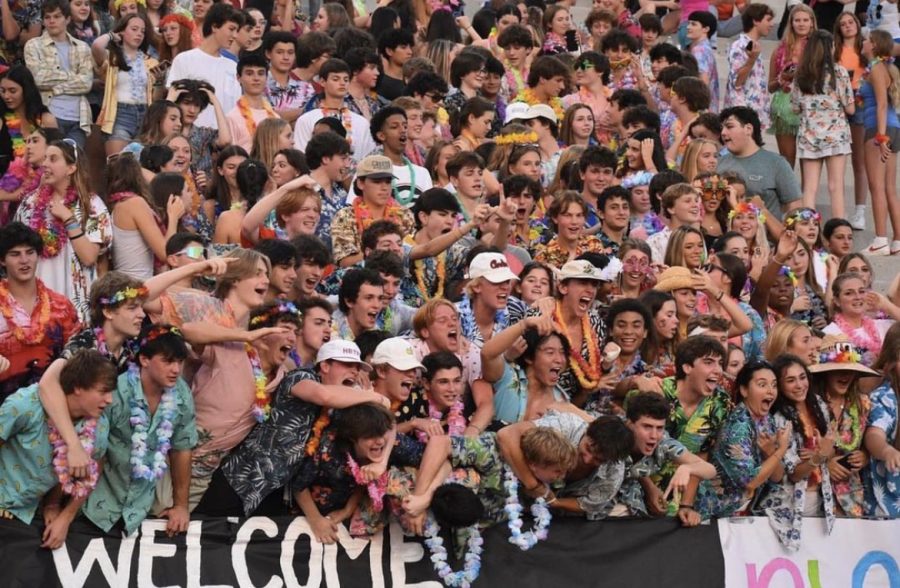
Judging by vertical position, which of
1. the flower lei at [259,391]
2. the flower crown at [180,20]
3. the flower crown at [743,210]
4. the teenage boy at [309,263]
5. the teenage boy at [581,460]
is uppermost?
the flower crown at [180,20]

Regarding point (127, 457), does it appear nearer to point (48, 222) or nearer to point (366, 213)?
point (48, 222)

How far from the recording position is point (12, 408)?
8.56m

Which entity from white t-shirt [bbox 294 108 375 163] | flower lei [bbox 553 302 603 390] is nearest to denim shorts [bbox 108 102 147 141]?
white t-shirt [bbox 294 108 375 163]

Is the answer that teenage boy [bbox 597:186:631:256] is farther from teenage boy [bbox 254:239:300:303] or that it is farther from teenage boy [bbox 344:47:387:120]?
teenage boy [bbox 254:239:300:303]

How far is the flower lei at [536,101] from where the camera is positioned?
14.8 m

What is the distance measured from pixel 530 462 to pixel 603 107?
6.54 metres

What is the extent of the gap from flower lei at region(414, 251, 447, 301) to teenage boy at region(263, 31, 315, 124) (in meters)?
2.80

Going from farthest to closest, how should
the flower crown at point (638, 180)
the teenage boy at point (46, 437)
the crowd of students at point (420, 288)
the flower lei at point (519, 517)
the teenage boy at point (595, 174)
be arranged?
the flower crown at point (638, 180)
the teenage boy at point (595, 174)
the flower lei at point (519, 517)
the crowd of students at point (420, 288)
the teenage boy at point (46, 437)

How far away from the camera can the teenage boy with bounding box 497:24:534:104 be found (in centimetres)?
1571

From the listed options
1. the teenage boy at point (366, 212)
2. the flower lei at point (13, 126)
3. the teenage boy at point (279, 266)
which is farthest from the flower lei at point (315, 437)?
the flower lei at point (13, 126)

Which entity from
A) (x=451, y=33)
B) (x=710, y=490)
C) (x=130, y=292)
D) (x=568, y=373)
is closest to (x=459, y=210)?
(x=568, y=373)

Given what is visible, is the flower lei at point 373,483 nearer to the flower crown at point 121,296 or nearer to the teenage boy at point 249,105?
the flower crown at point 121,296

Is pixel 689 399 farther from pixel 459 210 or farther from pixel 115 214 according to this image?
pixel 115 214

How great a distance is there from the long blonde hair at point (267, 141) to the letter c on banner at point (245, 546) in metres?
3.25
